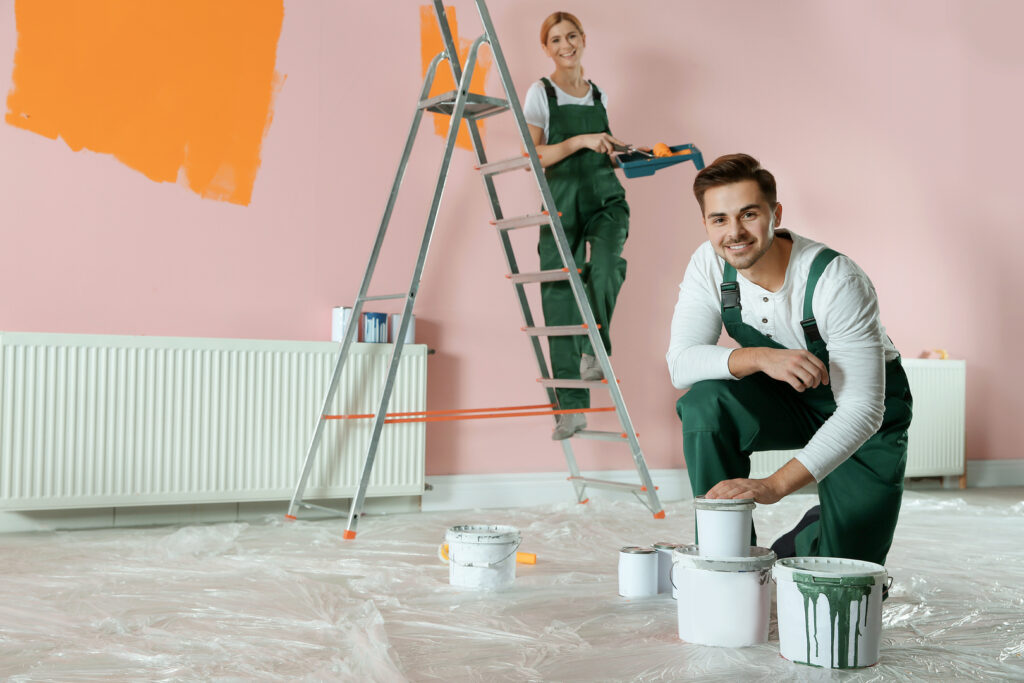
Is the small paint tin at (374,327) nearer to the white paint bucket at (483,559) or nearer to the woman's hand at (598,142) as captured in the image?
the woman's hand at (598,142)

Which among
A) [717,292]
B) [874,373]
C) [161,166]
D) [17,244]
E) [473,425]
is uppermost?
[161,166]

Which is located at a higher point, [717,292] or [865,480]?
[717,292]

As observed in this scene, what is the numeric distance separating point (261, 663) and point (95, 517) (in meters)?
1.77

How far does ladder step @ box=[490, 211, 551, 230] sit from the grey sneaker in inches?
21.5

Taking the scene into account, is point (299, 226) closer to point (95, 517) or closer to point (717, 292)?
point (95, 517)

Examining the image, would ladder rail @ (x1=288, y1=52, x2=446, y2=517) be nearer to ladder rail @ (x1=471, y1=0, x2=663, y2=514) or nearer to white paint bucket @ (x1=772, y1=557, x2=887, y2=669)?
ladder rail @ (x1=471, y1=0, x2=663, y2=514)

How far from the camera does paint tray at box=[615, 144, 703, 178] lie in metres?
3.05

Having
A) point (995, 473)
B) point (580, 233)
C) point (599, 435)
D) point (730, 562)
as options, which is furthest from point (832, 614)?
point (995, 473)

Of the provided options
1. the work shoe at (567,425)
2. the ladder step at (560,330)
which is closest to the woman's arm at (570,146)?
the ladder step at (560,330)

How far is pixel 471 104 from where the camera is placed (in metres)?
3.01

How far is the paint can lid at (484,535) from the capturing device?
2094 millimetres

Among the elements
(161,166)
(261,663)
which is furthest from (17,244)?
(261,663)

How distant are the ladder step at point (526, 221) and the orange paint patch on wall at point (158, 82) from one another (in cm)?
95

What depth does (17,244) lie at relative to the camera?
2961 millimetres
